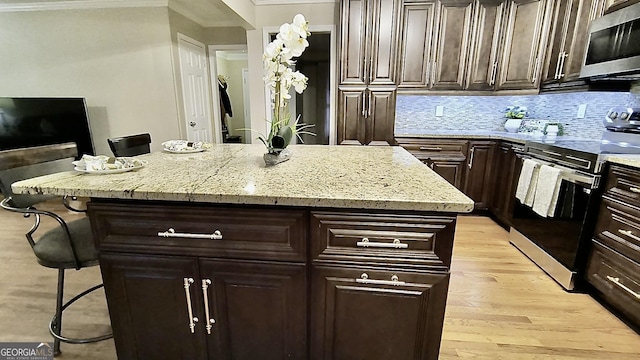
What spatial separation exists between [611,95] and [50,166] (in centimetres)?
402

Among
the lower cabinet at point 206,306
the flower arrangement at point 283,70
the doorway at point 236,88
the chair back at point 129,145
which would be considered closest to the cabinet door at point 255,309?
the lower cabinet at point 206,306

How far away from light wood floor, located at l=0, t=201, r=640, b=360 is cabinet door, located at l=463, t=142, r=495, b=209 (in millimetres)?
893

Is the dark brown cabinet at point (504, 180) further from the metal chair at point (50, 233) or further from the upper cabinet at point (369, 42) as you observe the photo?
the metal chair at point (50, 233)

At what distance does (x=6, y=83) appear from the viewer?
3990mm

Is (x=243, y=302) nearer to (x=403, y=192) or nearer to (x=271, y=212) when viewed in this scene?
(x=271, y=212)

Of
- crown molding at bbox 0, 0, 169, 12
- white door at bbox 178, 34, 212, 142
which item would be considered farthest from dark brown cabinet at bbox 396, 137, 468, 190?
crown molding at bbox 0, 0, 169, 12

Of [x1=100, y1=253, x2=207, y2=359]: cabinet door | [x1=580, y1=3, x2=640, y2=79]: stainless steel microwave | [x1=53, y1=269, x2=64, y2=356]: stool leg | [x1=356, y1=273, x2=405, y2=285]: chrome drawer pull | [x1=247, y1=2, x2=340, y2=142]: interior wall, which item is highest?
[x1=247, y1=2, x2=340, y2=142]: interior wall

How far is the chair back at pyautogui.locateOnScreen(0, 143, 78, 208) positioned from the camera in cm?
123

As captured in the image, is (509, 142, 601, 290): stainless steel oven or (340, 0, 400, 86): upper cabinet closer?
(509, 142, 601, 290): stainless steel oven

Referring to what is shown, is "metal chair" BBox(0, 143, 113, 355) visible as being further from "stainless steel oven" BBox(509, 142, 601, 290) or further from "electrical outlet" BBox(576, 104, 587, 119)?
"electrical outlet" BBox(576, 104, 587, 119)

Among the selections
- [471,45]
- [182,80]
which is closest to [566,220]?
[471,45]

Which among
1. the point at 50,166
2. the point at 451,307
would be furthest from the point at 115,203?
the point at 451,307

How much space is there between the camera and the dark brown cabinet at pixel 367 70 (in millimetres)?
3162

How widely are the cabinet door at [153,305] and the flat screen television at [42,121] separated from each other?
355 centimetres
